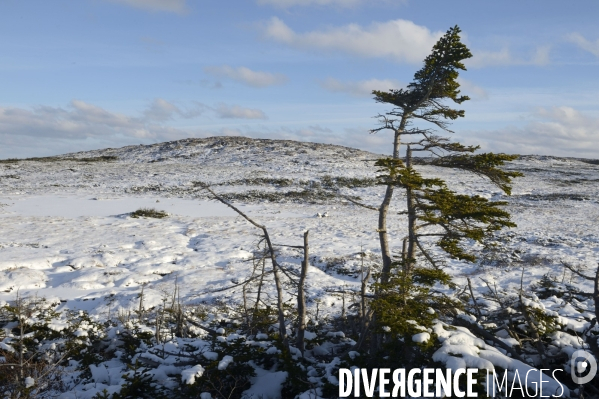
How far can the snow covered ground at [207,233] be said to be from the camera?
41.6 feet

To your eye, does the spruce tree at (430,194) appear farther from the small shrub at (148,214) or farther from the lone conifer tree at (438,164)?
the small shrub at (148,214)

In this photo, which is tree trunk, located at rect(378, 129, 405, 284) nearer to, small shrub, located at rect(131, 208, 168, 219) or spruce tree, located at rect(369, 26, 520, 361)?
spruce tree, located at rect(369, 26, 520, 361)

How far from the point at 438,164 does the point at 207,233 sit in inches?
534

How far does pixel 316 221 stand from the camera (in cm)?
2291

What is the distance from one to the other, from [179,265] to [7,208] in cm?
1604

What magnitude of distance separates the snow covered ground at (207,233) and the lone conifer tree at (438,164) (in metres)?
1.23

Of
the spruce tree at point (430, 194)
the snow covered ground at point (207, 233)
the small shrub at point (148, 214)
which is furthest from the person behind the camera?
the small shrub at point (148, 214)

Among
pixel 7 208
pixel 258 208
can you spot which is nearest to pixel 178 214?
pixel 258 208

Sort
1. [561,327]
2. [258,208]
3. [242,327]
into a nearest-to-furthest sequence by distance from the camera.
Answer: [561,327]
[242,327]
[258,208]

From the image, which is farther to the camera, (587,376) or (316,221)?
(316,221)

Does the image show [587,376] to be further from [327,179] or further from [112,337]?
[327,179]

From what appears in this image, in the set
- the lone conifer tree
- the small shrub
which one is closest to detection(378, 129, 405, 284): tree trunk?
the lone conifer tree

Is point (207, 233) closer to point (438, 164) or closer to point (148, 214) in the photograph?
point (148, 214)

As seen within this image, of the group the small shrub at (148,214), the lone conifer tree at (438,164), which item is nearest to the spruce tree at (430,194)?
the lone conifer tree at (438,164)
